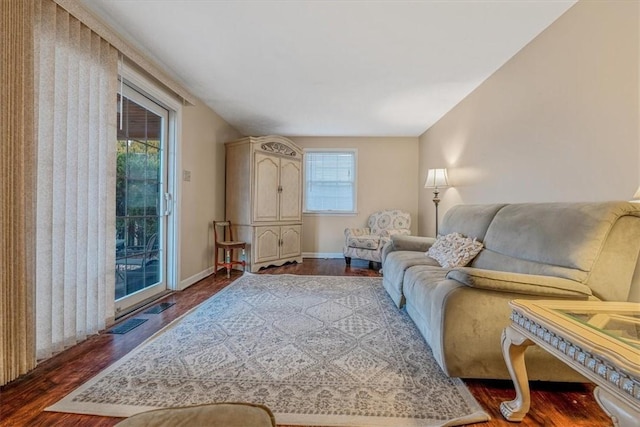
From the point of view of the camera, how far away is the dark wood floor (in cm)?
125

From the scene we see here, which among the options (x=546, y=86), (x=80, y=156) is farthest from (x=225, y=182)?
(x=546, y=86)

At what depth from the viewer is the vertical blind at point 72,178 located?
1.65 metres

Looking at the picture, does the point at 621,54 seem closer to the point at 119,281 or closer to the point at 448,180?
the point at 448,180

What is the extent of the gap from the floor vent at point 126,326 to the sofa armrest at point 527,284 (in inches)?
92.8

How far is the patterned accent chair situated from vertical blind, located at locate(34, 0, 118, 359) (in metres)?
3.24

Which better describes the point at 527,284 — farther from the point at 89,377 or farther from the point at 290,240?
the point at 290,240

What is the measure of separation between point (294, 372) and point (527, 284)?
128cm

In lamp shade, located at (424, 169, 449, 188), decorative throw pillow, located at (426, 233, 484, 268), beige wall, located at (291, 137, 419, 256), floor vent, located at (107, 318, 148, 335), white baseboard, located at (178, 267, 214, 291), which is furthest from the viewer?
beige wall, located at (291, 137, 419, 256)

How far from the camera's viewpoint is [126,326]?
2232mm

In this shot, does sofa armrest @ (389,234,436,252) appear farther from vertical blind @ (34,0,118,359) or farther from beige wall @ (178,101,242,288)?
vertical blind @ (34,0,118,359)

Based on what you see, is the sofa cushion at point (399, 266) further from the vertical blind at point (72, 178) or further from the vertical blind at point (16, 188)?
the vertical blind at point (16, 188)

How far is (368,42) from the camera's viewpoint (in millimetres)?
2307

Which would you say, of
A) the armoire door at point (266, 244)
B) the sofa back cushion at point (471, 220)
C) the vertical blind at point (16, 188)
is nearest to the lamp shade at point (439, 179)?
the sofa back cushion at point (471, 220)

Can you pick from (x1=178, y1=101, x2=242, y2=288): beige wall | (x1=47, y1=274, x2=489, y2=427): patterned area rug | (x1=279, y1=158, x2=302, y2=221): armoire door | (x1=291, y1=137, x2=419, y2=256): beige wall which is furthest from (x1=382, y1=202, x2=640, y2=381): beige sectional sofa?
(x1=291, y1=137, x2=419, y2=256): beige wall
